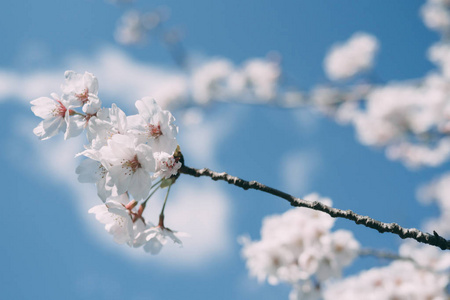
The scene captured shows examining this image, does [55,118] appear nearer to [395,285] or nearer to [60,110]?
[60,110]

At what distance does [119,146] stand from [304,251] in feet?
6.77

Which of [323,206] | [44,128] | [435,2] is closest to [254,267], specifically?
[323,206]

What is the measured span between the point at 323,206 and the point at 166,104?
7.57 m

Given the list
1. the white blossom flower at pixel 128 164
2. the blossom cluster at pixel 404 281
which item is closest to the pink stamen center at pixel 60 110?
the white blossom flower at pixel 128 164

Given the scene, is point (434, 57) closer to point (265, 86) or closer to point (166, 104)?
point (265, 86)

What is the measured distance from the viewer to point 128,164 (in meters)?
1.36

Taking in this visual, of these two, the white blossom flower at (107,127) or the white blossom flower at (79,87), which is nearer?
the white blossom flower at (107,127)

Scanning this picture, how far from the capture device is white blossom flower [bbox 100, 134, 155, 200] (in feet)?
4.34

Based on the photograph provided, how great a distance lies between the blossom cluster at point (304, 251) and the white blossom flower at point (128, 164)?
1.77 m

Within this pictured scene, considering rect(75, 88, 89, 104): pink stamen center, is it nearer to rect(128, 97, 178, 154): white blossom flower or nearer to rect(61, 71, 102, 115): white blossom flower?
rect(61, 71, 102, 115): white blossom flower

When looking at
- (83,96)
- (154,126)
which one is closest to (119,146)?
(154,126)

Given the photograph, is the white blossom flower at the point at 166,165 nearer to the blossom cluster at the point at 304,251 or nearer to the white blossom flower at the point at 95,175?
the white blossom flower at the point at 95,175

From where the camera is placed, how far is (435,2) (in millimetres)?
6809

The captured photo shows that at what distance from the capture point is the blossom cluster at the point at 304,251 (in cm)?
278
